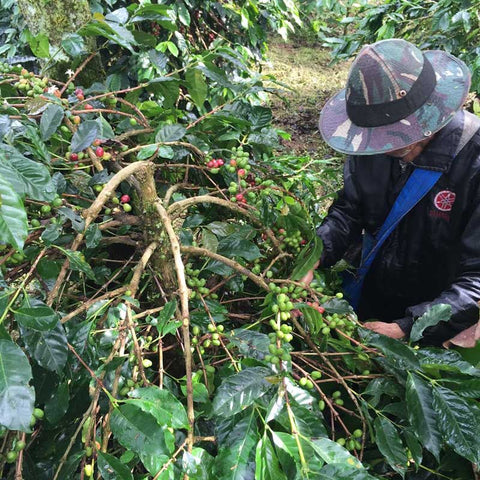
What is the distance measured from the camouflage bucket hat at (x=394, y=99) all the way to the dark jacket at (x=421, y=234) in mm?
121

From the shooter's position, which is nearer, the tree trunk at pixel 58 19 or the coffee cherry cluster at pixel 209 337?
the coffee cherry cluster at pixel 209 337

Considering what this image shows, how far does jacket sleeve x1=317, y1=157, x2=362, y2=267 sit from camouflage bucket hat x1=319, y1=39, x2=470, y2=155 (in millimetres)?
389

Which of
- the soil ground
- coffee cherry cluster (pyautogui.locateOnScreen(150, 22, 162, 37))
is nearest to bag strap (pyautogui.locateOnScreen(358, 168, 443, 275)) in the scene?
coffee cherry cluster (pyautogui.locateOnScreen(150, 22, 162, 37))

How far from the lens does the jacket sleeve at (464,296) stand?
1403 mm

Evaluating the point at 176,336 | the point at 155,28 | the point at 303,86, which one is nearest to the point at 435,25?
the point at 155,28

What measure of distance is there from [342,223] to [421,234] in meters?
0.32

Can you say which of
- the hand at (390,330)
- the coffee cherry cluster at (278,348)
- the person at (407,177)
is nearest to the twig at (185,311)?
the coffee cherry cluster at (278,348)

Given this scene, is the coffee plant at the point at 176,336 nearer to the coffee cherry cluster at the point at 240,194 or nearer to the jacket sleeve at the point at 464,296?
the coffee cherry cluster at the point at 240,194

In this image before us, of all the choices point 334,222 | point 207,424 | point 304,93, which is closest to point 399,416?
point 207,424

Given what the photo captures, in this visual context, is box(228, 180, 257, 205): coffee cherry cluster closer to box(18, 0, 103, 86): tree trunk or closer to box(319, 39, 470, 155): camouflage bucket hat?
box(319, 39, 470, 155): camouflage bucket hat

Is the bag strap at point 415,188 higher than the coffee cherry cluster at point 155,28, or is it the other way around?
the coffee cherry cluster at point 155,28

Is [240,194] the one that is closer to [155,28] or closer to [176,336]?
[176,336]

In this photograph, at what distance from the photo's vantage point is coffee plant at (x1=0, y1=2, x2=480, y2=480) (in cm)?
74

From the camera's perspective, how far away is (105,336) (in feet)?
2.80
